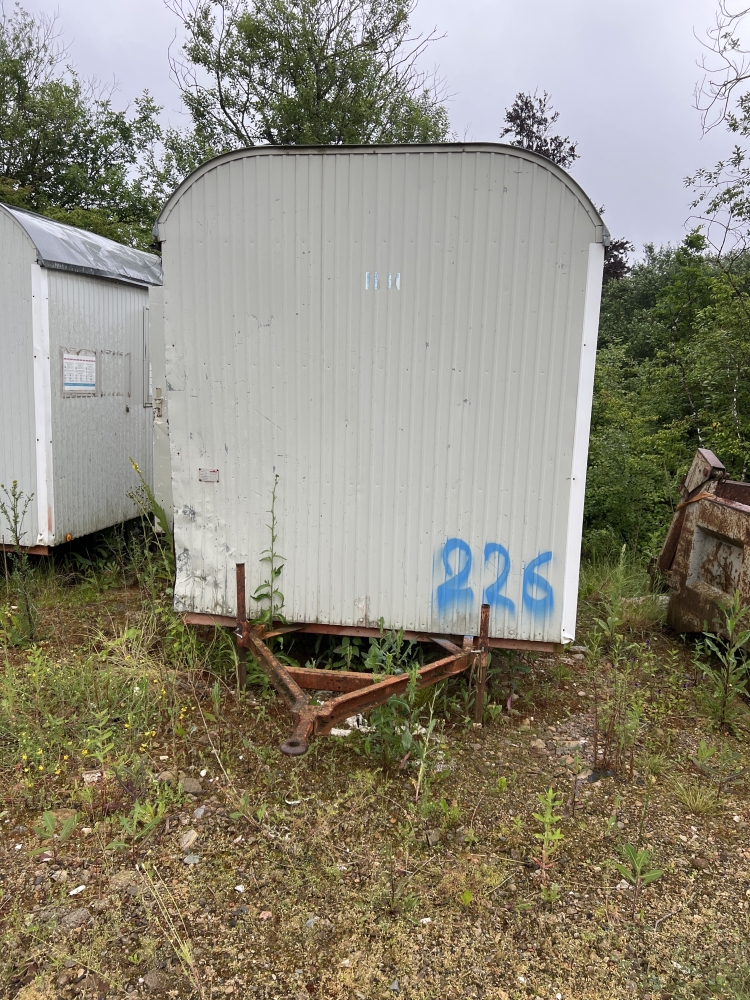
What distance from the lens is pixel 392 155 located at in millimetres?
3393

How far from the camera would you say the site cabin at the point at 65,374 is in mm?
4848

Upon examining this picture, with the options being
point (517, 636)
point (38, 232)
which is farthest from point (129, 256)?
point (517, 636)

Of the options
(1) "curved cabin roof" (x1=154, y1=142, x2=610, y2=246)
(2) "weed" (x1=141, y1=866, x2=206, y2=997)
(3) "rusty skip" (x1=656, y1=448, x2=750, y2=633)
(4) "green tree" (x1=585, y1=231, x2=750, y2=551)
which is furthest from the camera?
(4) "green tree" (x1=585, y1=231, x2=750, y2=551)

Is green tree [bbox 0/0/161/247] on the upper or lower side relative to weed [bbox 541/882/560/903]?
upper

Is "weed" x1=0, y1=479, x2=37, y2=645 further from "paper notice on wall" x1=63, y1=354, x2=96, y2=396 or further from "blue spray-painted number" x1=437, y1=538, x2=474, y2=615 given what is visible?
"blue spray-painted number" x1=437, y1=538, x2=474, y2=615

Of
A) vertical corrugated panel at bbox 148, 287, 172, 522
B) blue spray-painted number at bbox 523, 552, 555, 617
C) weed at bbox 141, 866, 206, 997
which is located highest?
vertical corrugated panel at bbox 148, 287, 172, 522

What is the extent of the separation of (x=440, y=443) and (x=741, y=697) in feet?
8.09

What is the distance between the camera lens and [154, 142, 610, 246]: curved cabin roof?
3264mm

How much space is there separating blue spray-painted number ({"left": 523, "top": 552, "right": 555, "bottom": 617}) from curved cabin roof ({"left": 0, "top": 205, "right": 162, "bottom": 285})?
3965mm

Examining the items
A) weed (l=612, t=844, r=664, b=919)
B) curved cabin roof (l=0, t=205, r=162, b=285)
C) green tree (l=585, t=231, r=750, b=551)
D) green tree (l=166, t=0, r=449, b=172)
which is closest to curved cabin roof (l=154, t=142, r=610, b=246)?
curved cabin roof (l=0, t=205, r=162, b=285)

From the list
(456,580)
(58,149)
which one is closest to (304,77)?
(58,149)

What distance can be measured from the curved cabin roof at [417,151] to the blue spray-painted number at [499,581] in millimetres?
1614

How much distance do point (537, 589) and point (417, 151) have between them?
2.31 meters

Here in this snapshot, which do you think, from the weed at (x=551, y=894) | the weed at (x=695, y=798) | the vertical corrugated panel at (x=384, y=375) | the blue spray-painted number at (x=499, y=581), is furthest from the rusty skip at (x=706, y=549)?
the weed at (x=551, y=894)
